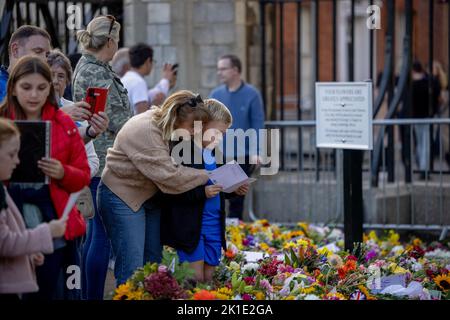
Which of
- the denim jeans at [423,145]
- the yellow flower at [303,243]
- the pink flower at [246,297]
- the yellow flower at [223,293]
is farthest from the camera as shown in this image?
the denim jeans at [423,145]

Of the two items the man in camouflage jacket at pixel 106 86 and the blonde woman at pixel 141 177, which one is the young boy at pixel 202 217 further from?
the man in camouflage jacket at pixel 106 86

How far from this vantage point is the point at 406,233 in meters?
11.1

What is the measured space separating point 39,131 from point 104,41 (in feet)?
6.72

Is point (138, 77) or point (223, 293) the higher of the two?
point (138, 77)

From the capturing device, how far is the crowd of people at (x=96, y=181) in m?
4.99

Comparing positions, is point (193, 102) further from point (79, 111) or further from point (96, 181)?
point (96, 181)

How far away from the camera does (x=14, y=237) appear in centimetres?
483

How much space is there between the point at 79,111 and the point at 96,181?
116cm

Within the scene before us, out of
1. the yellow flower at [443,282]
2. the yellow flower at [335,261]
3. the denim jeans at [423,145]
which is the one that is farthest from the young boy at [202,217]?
the denim jeans at [423,145]

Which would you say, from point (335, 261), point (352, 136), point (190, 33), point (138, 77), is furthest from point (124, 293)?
point (190, 33)

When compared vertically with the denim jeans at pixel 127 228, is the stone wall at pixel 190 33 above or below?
above

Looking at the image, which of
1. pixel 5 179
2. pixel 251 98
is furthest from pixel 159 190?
pixel 251 98

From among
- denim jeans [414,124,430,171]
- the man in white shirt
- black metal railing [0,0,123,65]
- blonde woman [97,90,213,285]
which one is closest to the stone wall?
black metal railing [0,0,123,65]

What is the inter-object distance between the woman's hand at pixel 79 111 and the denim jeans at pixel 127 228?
2.13 feet
